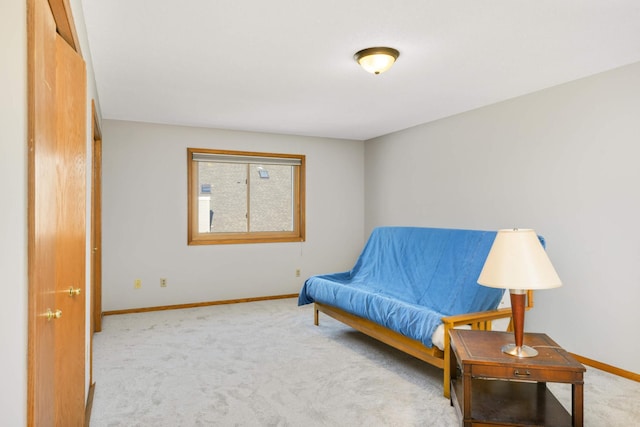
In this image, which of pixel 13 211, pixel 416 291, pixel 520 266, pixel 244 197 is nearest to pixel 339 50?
pixel 520 266

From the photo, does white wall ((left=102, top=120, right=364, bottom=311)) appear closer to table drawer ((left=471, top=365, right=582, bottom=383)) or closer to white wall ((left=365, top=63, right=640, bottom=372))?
white wall ((left=365, top=63, right=640, bottom=372))

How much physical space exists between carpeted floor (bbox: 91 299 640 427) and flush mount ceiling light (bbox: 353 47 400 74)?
2107mm

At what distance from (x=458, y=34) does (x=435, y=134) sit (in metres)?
2.40

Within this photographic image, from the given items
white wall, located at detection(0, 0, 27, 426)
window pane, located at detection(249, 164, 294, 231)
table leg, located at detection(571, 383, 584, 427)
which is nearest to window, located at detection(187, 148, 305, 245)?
window pane, located at detection(249, 164, 294, 231)

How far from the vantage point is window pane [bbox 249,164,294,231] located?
570cm

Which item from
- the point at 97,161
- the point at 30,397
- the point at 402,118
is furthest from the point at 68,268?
the point at 402,118

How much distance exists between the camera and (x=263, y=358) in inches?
135

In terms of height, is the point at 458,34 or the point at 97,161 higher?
the point at 458,34

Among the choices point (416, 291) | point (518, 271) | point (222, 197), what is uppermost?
point (222, 197)

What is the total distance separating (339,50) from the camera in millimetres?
2830

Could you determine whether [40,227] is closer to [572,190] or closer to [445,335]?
[445,335]

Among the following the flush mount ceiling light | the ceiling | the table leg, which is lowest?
the table leg

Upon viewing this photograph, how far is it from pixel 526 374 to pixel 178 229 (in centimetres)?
412

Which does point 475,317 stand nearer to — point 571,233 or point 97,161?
point 571,233
